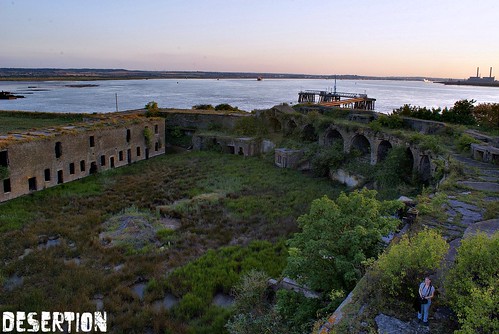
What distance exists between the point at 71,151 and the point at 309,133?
18.7 meters

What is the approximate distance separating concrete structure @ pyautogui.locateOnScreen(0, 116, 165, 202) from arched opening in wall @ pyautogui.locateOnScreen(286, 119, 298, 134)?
11466 mm

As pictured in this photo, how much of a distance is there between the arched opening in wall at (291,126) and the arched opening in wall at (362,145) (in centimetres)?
704

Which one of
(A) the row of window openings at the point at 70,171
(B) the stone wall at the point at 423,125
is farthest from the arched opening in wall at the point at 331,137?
(A) the row of window openings at the point at 70,171

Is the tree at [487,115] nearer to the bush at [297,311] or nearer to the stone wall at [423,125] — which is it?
the stone wall at [423,125]

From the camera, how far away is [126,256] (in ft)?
50.0

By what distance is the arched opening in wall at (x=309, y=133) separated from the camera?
3378 cm

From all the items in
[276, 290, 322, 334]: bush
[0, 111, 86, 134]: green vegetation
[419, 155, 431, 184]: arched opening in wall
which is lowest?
[276, 290, 322, 334]: bush

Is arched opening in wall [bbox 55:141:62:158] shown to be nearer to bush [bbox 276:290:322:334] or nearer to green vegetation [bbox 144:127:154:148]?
green vegetation [bbox 144:127:154:148]

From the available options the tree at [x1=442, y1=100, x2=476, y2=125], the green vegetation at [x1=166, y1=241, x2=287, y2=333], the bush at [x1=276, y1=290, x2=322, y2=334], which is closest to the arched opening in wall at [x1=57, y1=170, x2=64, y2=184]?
the green vegetation at [x1=166, y1=241, x2=287, y2=333]

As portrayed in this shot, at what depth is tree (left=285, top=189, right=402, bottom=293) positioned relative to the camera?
27.8ft

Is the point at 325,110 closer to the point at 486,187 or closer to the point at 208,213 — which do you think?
the point at 208,213

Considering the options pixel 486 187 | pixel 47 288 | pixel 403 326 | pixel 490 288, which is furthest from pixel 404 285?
pixel 47 288

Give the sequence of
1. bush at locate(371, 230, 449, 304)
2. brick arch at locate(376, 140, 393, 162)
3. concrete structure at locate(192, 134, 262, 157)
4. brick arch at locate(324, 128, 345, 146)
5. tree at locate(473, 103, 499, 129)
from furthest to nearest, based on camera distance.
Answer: concrete structure at locate(192, 134, 262, 157)
brick arch at locate(324, 128, 345, 146)
brick arch at locate(376, 140, 393, 162)
tree at locate(473, 103, 499, 129)
bush at locate(371, 230, 449, 304)

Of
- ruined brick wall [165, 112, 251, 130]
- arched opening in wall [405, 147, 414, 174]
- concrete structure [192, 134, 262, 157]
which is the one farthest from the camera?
ruined brick wall [165, 112, 251, 130]
